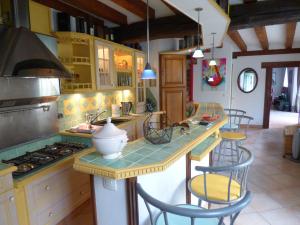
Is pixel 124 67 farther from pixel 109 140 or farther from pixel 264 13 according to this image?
pixel 109 140

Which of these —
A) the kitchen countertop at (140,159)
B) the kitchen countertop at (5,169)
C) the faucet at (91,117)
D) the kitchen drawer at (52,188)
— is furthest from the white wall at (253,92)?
the kitchen countertop at (5,169)

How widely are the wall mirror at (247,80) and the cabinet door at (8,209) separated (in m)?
6.84

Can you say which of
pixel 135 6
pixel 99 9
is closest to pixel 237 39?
pixel 135 6

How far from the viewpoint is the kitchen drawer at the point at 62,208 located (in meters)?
2.23

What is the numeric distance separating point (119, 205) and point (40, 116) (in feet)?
5.61

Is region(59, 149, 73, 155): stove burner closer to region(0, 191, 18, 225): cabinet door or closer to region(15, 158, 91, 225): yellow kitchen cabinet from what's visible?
region(15, 158, 91, 225): yellow kitchen cabinet

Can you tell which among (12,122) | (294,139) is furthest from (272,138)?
(12,122)

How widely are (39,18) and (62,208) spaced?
223 cm

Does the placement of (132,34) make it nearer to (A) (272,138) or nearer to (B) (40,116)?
(B) (40,116)

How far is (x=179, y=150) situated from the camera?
1.65 m

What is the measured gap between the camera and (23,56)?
202cm

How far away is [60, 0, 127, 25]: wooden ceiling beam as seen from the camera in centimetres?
312

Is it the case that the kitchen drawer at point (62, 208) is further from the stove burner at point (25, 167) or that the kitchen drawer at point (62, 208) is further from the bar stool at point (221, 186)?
the bar stool at point (221, 186)

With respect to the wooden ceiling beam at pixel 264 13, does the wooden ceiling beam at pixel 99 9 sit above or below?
above
